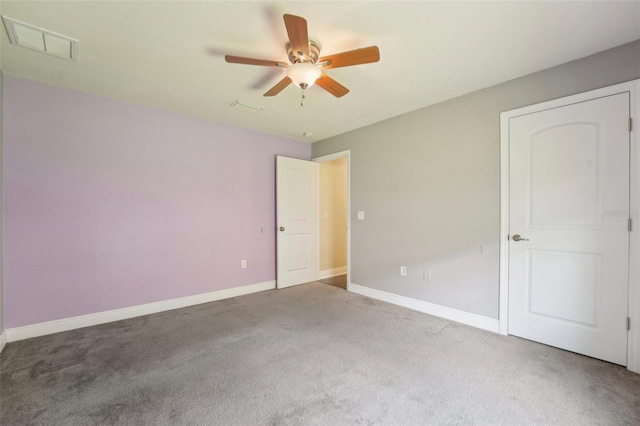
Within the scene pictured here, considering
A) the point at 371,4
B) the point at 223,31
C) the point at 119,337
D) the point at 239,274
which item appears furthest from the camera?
the point at 239,274

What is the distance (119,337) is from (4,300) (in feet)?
3.54

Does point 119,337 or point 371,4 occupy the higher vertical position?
point 371,4

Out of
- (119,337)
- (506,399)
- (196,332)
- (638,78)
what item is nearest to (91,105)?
(119,337)

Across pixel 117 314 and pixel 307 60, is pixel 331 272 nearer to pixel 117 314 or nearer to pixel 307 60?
pixel 117 314

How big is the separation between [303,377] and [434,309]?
193 centimetres

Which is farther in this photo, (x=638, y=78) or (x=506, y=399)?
(x=638, y=78)

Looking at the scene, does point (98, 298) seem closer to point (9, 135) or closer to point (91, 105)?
point (9, 135)

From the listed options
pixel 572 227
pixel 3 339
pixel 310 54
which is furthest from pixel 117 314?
pixel 572 227

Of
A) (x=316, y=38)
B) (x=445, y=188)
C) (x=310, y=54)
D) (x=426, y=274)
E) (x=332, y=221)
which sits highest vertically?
(x=316, y=38)

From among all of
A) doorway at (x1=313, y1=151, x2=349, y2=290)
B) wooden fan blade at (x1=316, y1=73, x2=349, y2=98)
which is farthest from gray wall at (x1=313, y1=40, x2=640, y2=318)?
wooden fan blade at (x1=316, y1=73, x2=349, y2=98)

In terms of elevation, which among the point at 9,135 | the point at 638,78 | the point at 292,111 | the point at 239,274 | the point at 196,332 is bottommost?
the point at 196,332

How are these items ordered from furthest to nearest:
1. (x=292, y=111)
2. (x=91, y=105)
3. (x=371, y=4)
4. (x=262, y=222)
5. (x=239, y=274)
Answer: (x=262, y=222), (x=239, y=274), (x=292, y=111), (x=91, y=105), (x=371, y=4)

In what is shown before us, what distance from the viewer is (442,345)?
2.50m

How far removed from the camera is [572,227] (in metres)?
2.34
